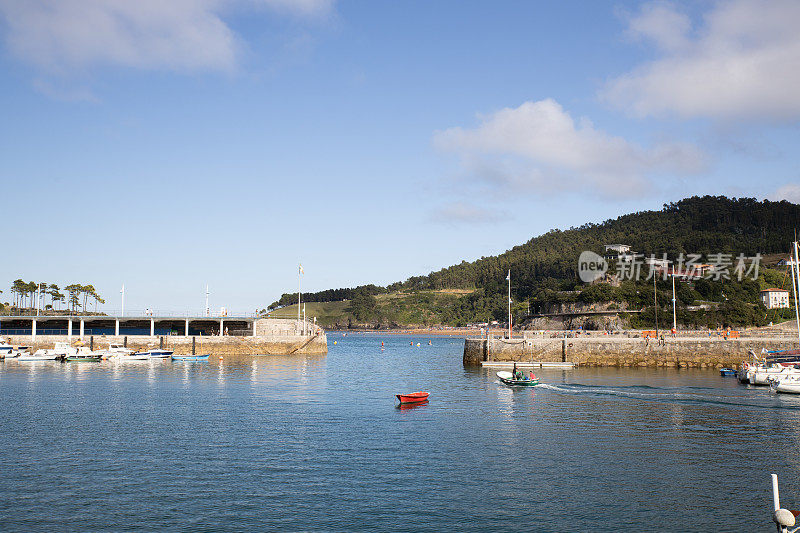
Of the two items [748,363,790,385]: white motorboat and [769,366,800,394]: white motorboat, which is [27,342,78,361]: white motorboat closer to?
[748,363,790,385]: white motorboat

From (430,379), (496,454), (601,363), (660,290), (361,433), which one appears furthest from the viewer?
(660,290)

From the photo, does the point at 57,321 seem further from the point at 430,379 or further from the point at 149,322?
the point at 430,379

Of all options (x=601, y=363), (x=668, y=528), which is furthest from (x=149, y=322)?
(x=668, y=528)

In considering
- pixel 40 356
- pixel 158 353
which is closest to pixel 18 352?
pixel 40 356

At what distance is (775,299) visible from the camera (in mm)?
171625

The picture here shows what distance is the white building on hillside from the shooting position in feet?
560

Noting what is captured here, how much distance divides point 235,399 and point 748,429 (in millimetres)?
48369

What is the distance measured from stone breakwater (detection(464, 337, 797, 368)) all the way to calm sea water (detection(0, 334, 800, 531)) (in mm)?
30304

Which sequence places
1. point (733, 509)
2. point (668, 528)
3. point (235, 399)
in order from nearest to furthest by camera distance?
point (668, 528) < point (733, 509) < point (235, 399)

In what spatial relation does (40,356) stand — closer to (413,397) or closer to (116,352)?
(116,352)

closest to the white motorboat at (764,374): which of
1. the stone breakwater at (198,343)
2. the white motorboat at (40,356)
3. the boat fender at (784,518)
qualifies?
the boat fender at (784,518)

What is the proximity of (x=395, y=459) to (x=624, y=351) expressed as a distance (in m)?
75.7

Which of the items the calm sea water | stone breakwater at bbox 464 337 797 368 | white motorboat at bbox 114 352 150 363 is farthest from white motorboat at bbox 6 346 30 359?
stone breakwater at bbox 464 337 797 368

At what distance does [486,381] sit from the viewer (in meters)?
81.3
